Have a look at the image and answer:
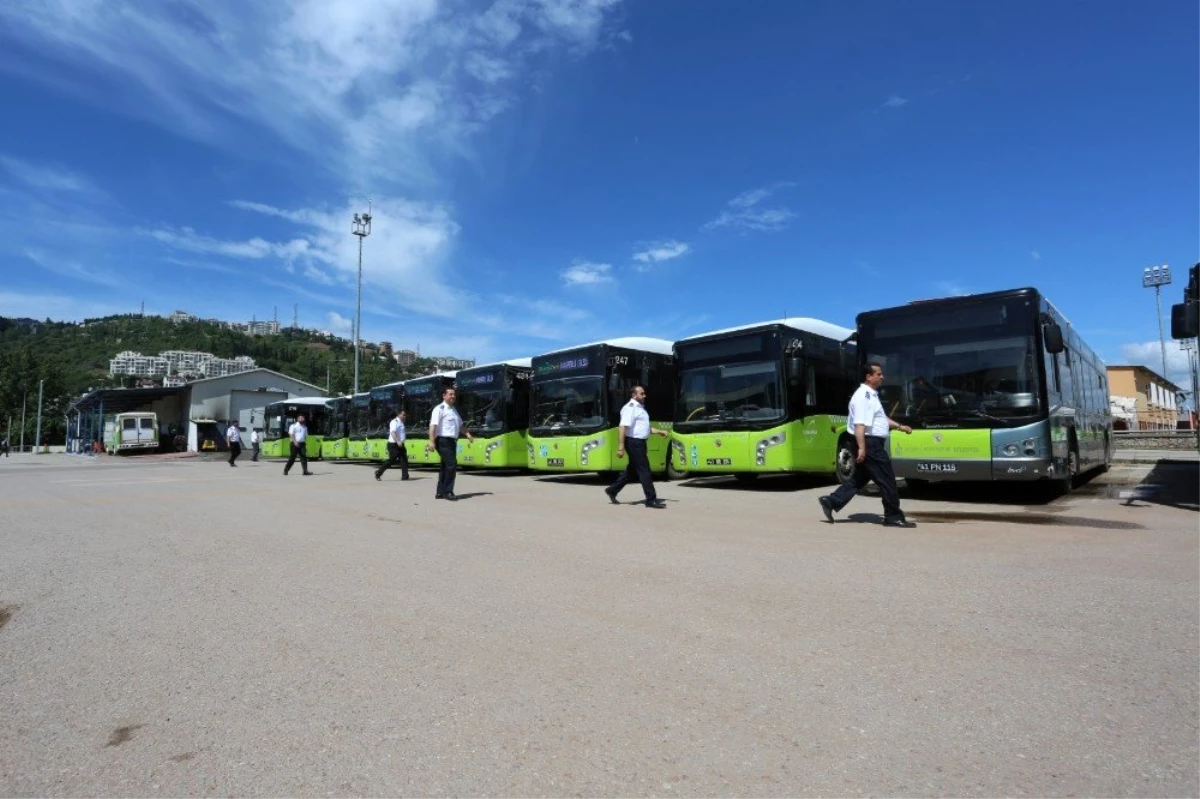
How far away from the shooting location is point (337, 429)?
30.4 m

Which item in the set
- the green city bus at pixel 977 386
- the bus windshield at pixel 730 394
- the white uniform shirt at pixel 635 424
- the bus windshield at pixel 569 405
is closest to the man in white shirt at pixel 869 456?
the green city bus at pixel 977 386

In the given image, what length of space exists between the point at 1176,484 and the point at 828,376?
6.72 metres

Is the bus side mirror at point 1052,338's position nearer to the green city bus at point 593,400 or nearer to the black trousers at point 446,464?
the green city bus at point 593,400

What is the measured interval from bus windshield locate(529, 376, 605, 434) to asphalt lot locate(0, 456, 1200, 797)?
26.0 ft

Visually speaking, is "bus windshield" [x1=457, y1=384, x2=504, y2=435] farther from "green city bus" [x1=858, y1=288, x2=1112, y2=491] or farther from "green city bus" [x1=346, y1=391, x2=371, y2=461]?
"green city bus" [x1=858, y1=288, x2=1112, y2=491]

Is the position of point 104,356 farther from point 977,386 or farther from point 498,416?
point 977,386

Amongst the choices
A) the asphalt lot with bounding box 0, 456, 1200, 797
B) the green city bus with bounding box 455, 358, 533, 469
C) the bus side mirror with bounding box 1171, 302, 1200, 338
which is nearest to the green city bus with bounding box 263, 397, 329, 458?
the green city bus with bounding box 455, 358, 533, 469

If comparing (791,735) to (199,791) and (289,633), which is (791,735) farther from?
(289,633)

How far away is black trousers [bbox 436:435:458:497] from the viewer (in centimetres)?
1112

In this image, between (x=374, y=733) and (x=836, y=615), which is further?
(x=836, y=615)

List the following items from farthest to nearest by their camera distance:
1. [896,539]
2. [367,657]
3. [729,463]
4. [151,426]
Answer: [151,426]
[729,463]
[896,539]
[367,657]

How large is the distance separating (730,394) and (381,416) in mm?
15938

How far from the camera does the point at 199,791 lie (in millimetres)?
2223

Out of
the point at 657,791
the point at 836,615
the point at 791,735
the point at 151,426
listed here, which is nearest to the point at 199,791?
the point at 657,791
